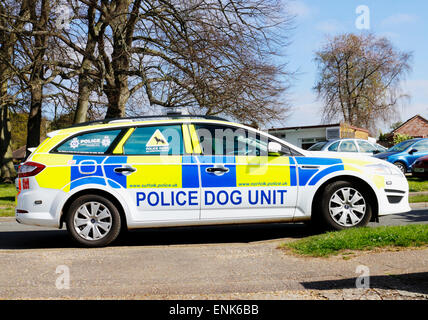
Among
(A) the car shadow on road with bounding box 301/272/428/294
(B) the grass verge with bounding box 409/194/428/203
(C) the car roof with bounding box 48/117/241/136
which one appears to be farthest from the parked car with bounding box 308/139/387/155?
(A) the car shadow on road with bounding box 301/272/428/294

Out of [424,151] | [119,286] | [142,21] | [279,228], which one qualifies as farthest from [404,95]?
[119,286]

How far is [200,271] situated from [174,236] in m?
2.55

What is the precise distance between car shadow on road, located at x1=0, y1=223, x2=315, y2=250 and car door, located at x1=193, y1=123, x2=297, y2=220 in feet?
1.77

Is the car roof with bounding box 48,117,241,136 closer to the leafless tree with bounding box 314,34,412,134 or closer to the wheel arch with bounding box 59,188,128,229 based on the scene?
the wheel arch with bounding box 59,188,128,229

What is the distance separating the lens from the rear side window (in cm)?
631

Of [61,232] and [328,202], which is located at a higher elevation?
[328,202]

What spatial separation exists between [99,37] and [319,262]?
13.9 metres

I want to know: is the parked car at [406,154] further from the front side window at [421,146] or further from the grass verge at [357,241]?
the grass verge at [357,241]

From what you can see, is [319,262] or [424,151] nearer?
[319,262]

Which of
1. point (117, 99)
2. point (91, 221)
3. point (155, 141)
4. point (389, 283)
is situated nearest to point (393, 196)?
point (389, 283)

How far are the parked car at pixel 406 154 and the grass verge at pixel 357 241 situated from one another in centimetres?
1259

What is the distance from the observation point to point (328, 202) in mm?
6359

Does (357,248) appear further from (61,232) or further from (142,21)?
(142,21)

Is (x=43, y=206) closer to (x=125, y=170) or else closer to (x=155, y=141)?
(x=125, y=170)
